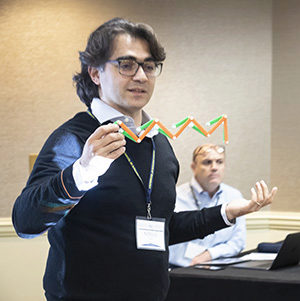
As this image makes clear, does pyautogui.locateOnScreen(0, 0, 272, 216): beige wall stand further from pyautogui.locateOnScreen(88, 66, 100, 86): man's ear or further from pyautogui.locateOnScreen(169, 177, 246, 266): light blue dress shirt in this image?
pyautogui.locateOnScreen(88, 66, 100, 86): man's ear

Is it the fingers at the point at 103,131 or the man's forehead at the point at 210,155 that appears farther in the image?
the man's forehead at the point at 210,155

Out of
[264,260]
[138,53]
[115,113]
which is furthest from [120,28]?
[264,260]

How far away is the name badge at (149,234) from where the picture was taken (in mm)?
1721

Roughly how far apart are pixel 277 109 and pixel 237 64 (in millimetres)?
544

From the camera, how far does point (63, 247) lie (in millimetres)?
1676

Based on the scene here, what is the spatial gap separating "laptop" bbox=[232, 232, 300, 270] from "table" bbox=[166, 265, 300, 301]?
0.15 feet

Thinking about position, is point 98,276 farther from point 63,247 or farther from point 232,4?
point 232,4

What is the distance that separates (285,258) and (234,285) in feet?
1.26

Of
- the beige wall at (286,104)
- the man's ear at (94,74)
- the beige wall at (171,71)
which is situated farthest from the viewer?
the beige wall at (286,104)

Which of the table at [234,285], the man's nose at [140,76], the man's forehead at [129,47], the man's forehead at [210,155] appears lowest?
the table at [234,285]

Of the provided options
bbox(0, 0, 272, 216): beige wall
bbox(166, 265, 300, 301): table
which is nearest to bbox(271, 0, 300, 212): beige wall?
bbox(0, 0, 272, 216): beige wall

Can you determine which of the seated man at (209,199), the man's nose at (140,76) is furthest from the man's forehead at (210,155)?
the man's nose at (140,76)

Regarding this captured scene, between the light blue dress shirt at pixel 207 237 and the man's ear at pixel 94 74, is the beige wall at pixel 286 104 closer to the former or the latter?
the light blue dress shirt at pixel 207 237

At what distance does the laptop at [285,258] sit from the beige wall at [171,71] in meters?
1.96
